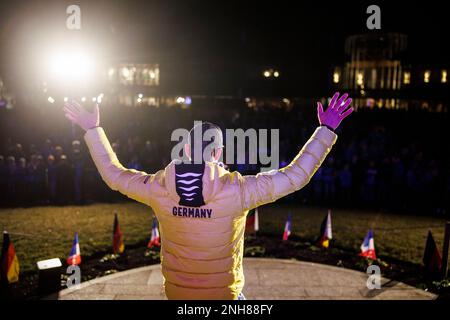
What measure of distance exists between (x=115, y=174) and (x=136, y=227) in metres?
7.31

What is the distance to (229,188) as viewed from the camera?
2.65 meters

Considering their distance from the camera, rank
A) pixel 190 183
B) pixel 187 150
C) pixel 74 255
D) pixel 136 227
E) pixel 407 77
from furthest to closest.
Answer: pixel 407 77, pixel 136 227, pixel 74 255, pixel 187 150, pixel 190 183

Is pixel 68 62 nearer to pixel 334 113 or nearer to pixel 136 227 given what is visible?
pixel 136 227

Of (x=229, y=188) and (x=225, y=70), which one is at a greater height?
(x=225, y=70)

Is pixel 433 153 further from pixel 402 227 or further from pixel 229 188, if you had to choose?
pixel 229 188

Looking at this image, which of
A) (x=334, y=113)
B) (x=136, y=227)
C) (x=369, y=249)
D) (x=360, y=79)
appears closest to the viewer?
(x=334, y=113)

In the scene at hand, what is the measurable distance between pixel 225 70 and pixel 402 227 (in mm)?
22369

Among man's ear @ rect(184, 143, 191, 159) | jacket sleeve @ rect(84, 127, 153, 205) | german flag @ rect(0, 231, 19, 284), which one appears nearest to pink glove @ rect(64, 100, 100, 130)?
jacket sleeve @ rect(84, 127, 153, 205)

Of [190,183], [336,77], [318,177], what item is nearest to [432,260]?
[190,183]

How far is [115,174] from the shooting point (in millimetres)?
2842

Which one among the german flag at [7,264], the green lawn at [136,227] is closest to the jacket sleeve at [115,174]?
the german flag at [7,264]

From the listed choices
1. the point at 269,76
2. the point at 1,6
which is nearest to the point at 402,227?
the point at 269,76

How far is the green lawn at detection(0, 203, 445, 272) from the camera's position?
8375 mm

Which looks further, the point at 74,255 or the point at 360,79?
the point at 360,79
